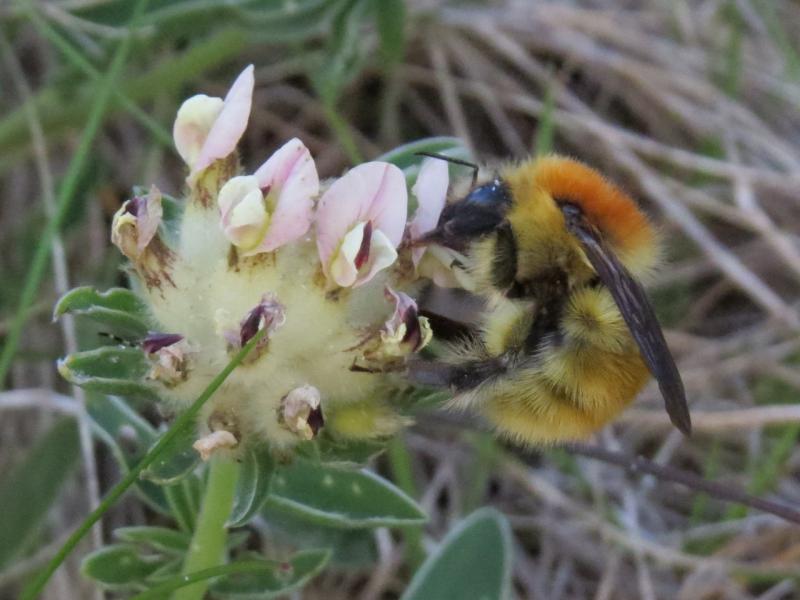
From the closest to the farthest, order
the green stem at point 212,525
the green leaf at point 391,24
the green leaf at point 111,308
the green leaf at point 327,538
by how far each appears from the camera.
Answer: the green leaf at point 111,308
the green stem at point 212,525
the green leaf at point 327,538
the green leaf at point 391,24

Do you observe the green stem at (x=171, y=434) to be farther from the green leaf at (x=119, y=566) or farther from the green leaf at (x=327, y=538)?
the green leaf at (x=327, y=538)

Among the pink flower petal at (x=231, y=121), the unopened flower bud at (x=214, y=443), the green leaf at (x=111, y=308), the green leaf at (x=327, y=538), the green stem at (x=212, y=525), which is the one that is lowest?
the green leaf at (x=327, y=538)

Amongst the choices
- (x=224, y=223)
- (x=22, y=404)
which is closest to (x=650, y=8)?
(x=22, y=404)

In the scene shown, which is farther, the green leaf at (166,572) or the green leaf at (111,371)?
the green leaf at (166,572)

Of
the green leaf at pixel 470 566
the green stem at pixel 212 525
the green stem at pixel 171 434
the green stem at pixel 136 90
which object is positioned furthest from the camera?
the green stem at pixel 136 90

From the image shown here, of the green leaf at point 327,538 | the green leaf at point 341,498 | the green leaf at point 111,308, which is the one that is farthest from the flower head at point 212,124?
the green leaf at point 327,538

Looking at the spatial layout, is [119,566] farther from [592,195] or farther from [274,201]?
[592,195]

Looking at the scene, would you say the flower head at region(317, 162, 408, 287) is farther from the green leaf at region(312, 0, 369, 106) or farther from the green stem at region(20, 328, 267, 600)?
the green leaf at region(312, 0, 369, 106)
